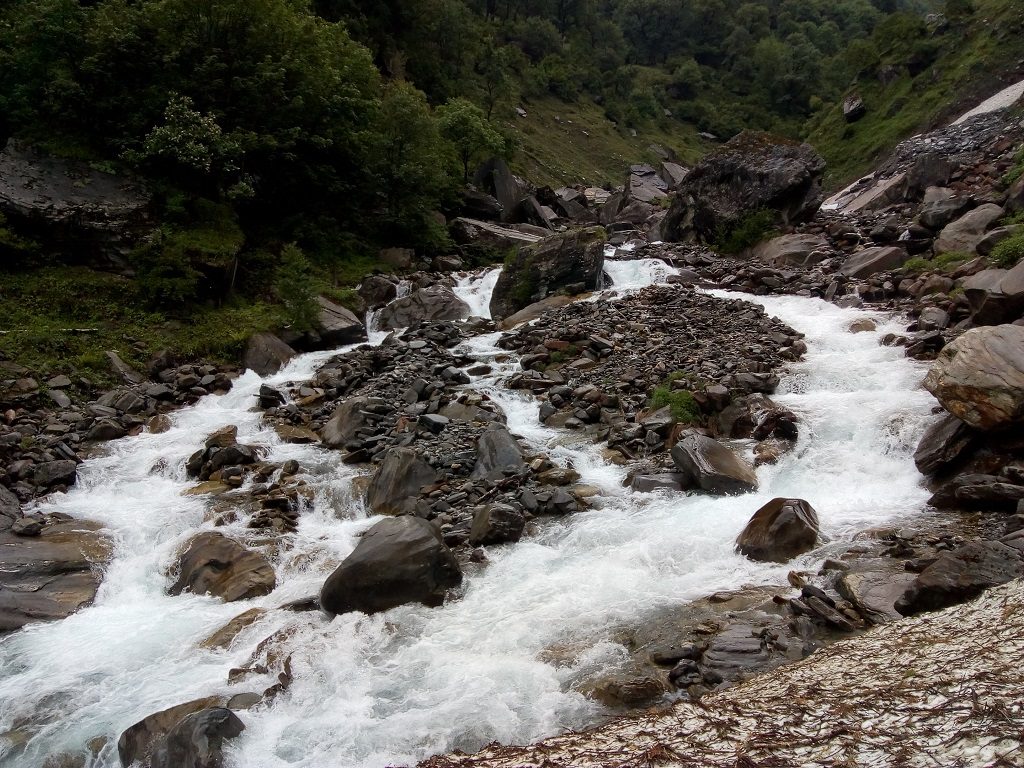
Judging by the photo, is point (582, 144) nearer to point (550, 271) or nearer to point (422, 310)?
point (550, 271)

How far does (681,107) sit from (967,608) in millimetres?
97305

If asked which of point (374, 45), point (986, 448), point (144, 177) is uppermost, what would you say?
point (374, 45)

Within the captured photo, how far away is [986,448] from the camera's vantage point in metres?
9.91

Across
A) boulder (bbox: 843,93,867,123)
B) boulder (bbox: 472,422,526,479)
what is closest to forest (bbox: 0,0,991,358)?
Result: boulder (bbox: 843,93,867,123)

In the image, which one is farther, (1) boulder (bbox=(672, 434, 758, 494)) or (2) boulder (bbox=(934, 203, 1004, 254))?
(2) boulder (bbox=(934, 203, 1004, 254))

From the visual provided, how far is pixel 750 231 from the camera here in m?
28.0

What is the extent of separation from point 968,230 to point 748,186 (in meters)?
11.2

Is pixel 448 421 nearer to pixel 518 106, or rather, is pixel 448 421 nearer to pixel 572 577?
pixel 572 577

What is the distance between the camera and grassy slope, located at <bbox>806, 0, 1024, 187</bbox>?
129 feet

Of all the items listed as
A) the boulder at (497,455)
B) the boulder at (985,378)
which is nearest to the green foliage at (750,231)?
the boulder at (985,378)

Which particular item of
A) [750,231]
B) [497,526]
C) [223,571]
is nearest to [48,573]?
[223,571]

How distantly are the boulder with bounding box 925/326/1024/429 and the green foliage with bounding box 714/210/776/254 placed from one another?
1887 cm

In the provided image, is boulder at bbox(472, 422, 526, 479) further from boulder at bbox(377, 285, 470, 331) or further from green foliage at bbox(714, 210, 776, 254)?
green foliage at bbox(714, 210, 776, 254)

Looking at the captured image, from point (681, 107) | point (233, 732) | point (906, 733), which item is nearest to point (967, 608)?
point (906, 733)
